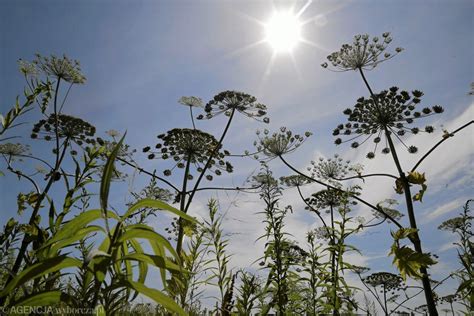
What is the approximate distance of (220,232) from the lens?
2.32 m

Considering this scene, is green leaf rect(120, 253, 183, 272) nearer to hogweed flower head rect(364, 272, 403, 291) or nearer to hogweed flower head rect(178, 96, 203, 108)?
hogweed flower head rect(178, 96, 203, 108)

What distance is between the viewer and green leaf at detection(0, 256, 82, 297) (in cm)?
78

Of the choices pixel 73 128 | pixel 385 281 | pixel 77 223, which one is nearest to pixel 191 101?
pixel 73 128

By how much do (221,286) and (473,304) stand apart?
2.40 meters

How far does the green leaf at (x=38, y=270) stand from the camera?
0.78m

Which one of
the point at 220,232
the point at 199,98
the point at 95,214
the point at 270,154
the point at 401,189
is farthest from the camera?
the point at 270,154

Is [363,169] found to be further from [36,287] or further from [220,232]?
[36,287]

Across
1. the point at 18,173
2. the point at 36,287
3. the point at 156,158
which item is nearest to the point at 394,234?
the point at 36,287

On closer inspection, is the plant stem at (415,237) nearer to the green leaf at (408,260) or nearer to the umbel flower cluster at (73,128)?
the green leaf at (408,260)

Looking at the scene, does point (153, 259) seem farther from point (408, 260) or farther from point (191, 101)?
point (191, 101)

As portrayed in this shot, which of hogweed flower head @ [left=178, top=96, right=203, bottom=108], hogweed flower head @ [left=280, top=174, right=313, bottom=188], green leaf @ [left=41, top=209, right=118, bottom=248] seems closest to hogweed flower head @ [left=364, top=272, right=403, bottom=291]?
hogweed flower head @ [left=280, top=174, right=313, bottom=188]

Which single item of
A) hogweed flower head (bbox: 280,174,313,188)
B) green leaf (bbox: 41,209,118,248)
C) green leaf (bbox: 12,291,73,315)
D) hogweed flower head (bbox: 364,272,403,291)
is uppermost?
hogweed flower head (bbox: 280,174,313,188)

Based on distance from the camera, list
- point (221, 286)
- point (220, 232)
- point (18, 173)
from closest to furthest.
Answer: point (221, 286) → point (220, 232) → point (18, 173)

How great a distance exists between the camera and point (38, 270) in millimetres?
818
